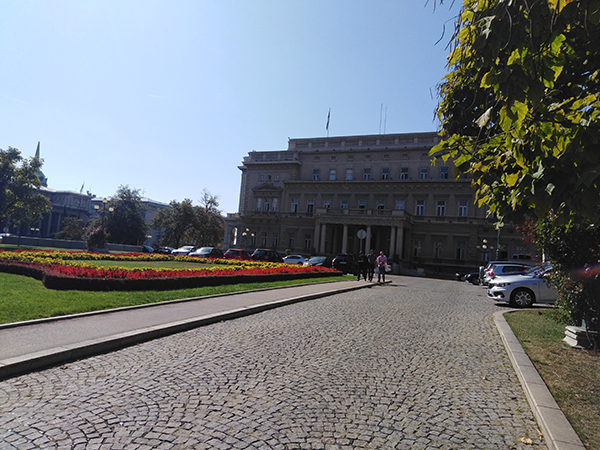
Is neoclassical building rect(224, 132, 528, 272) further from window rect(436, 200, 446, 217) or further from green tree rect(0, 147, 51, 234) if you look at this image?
green tree rect(0, 147, 51, 234)

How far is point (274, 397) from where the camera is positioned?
4.47 m

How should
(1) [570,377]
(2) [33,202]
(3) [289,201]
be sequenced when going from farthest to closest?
(3) [289,201], (2) [33,202], (1) [570,377]

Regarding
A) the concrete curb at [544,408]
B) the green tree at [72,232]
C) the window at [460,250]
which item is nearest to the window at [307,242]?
the window at [460,250]

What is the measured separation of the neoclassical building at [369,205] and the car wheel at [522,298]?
3317 centimetres

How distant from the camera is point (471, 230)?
51219mm

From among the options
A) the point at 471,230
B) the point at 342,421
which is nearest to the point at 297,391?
the point at 342,421

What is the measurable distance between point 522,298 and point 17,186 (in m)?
56.0

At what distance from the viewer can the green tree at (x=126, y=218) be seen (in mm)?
67438

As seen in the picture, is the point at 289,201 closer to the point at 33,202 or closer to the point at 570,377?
the point at 33,202

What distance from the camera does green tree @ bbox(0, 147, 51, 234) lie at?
48.8m

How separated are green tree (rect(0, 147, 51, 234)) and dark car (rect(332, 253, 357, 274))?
40.4 metres

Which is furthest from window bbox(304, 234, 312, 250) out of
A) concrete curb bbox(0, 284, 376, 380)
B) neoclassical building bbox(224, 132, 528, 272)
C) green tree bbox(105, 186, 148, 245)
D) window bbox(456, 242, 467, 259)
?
concrete curb bbox(0, 284, 376, 380)

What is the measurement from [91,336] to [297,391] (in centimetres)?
378

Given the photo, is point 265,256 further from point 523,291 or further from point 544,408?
point 544,408
